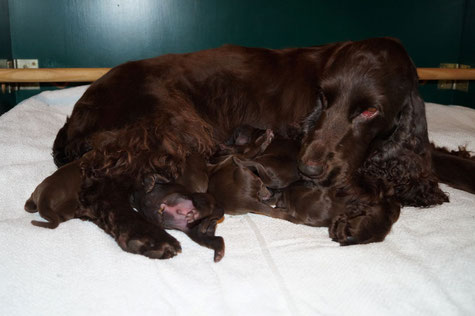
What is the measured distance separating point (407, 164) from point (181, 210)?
1003 millimetres

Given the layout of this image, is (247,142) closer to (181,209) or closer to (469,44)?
(181,209)

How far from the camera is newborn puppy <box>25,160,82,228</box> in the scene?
1.41 metres

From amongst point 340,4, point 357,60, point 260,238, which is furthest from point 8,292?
point 340,4

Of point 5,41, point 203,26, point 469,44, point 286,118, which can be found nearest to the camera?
point 286,118

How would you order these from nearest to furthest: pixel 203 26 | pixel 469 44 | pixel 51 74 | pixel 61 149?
pixel 61 149, pixel 51 74, pixel 203 26, pixel 469 44

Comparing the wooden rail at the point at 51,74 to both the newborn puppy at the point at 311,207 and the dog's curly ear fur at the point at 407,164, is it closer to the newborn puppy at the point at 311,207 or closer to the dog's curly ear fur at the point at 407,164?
the newborn puppy at the point at 311,207

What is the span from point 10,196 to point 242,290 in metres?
1.14

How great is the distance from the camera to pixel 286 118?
2027 mm

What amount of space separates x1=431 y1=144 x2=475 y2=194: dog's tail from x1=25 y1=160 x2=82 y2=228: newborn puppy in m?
1.67

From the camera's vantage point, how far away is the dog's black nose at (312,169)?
4.87 feet

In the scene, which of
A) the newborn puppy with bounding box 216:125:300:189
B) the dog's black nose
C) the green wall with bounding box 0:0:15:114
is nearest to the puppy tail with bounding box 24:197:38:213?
the newborn puppy with bounding box 216:125:300:189

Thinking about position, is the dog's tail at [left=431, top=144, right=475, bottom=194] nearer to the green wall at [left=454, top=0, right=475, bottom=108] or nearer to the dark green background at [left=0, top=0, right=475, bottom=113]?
the dark green background at [left=0, top=0, right=475, bottom=113]

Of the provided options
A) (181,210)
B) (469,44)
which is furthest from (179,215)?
(469,44)

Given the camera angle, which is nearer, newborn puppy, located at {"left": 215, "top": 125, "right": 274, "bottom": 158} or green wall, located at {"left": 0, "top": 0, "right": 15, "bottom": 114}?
newborn puppy, located at {"left": 215, "top": 125, "right": 274, "bottom": 158}
